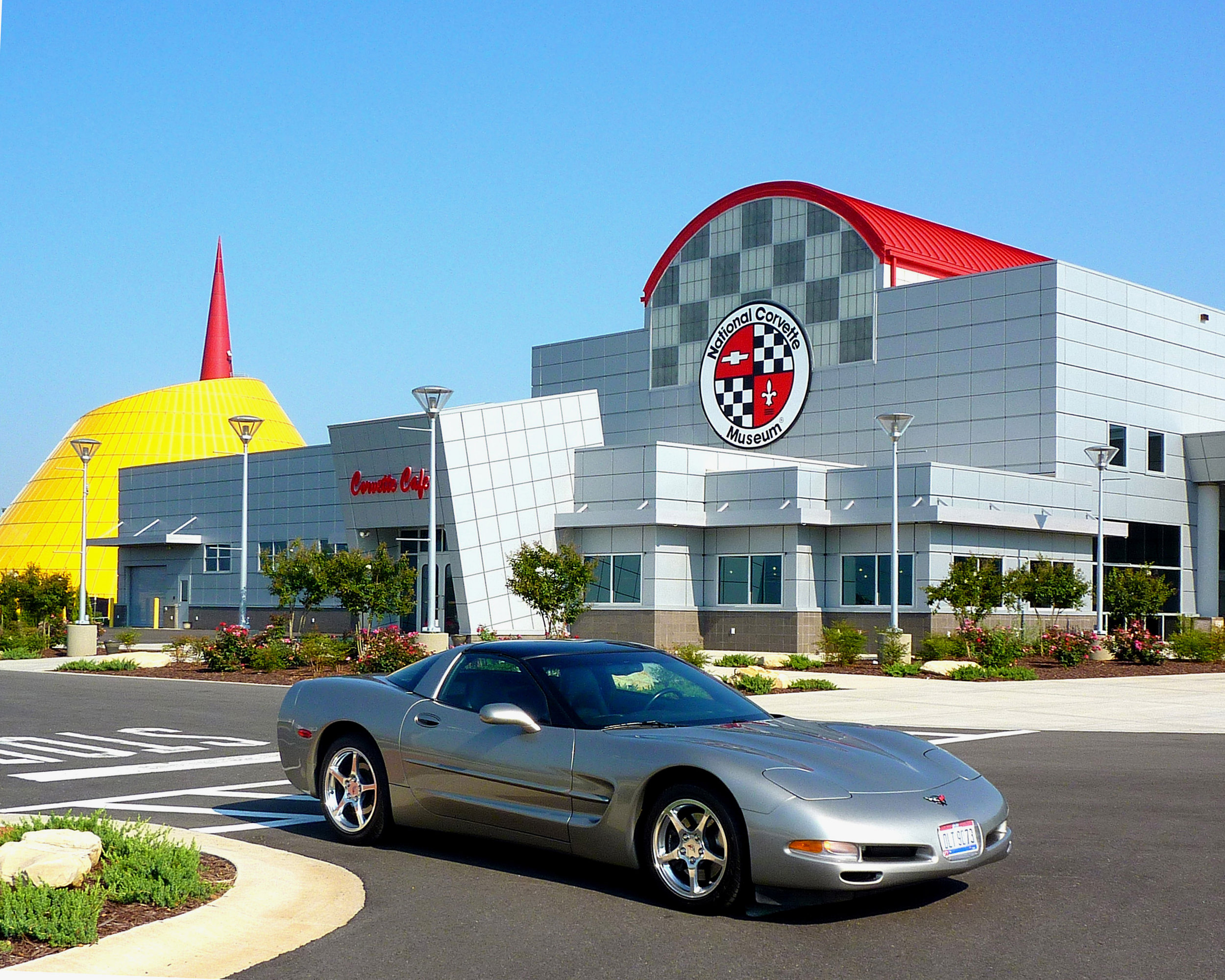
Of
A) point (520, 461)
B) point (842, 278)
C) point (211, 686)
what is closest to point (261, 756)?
point (211, 686)

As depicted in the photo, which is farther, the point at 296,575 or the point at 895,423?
the point at 296,575

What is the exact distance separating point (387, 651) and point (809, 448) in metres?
22.9

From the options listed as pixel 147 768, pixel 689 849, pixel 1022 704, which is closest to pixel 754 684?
pixel 1022 704

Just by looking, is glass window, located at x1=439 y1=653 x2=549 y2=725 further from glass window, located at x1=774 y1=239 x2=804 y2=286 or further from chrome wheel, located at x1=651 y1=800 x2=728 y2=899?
glass window, located at x1=774 y1=239 x2=804 y2=286

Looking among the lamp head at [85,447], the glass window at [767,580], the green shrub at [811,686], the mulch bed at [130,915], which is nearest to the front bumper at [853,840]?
the mulch bed at [130,915]

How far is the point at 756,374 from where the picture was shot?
160 ft

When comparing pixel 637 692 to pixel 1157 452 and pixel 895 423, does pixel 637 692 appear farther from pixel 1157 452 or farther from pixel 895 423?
pixel 1157 452

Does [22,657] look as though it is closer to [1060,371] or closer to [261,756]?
[261,756]

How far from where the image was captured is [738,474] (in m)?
38.9

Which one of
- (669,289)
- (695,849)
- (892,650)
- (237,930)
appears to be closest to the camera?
(237,930)

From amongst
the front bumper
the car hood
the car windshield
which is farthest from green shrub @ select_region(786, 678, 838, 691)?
the front bumper

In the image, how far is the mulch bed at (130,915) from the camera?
5723mm

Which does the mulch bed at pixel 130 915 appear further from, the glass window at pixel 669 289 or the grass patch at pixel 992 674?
the glass window at pixel 669 289

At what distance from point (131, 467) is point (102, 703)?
1696 inches
